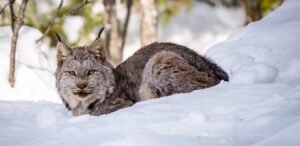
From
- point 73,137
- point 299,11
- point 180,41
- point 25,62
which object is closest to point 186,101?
point 73,137

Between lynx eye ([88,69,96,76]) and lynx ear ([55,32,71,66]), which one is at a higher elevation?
lynx ear ([55,32,71,66])

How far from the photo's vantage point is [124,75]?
A: 7.39 meters

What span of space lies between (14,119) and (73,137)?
1.56 metres

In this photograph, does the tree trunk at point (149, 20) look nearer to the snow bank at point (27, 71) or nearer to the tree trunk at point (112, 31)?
the tree trunk at point (112, 31)

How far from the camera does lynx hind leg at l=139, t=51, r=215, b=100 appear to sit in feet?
21.8

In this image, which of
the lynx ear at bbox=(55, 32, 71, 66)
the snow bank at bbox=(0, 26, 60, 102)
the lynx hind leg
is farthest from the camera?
the snow bank at bbox=(0, 26, 60, 102)

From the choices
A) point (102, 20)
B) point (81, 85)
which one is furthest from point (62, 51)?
point (102, 20)

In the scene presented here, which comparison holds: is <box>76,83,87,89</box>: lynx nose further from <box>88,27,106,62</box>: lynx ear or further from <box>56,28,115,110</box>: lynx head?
<box>88,27,106,62</box>: lynx ear

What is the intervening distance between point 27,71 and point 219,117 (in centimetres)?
418

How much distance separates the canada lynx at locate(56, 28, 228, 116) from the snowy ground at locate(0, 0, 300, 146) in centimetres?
43

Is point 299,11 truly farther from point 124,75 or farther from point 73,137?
point 73,137

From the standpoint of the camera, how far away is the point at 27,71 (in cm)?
854

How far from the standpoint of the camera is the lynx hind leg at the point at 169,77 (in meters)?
6.64

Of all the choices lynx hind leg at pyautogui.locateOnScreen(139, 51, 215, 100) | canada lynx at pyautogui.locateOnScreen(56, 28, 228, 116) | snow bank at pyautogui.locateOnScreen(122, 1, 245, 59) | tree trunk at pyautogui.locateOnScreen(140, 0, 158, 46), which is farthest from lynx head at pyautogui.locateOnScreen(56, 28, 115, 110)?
snow bank at pyautogui.locateOnScreen(122, 1, 245, 59)
